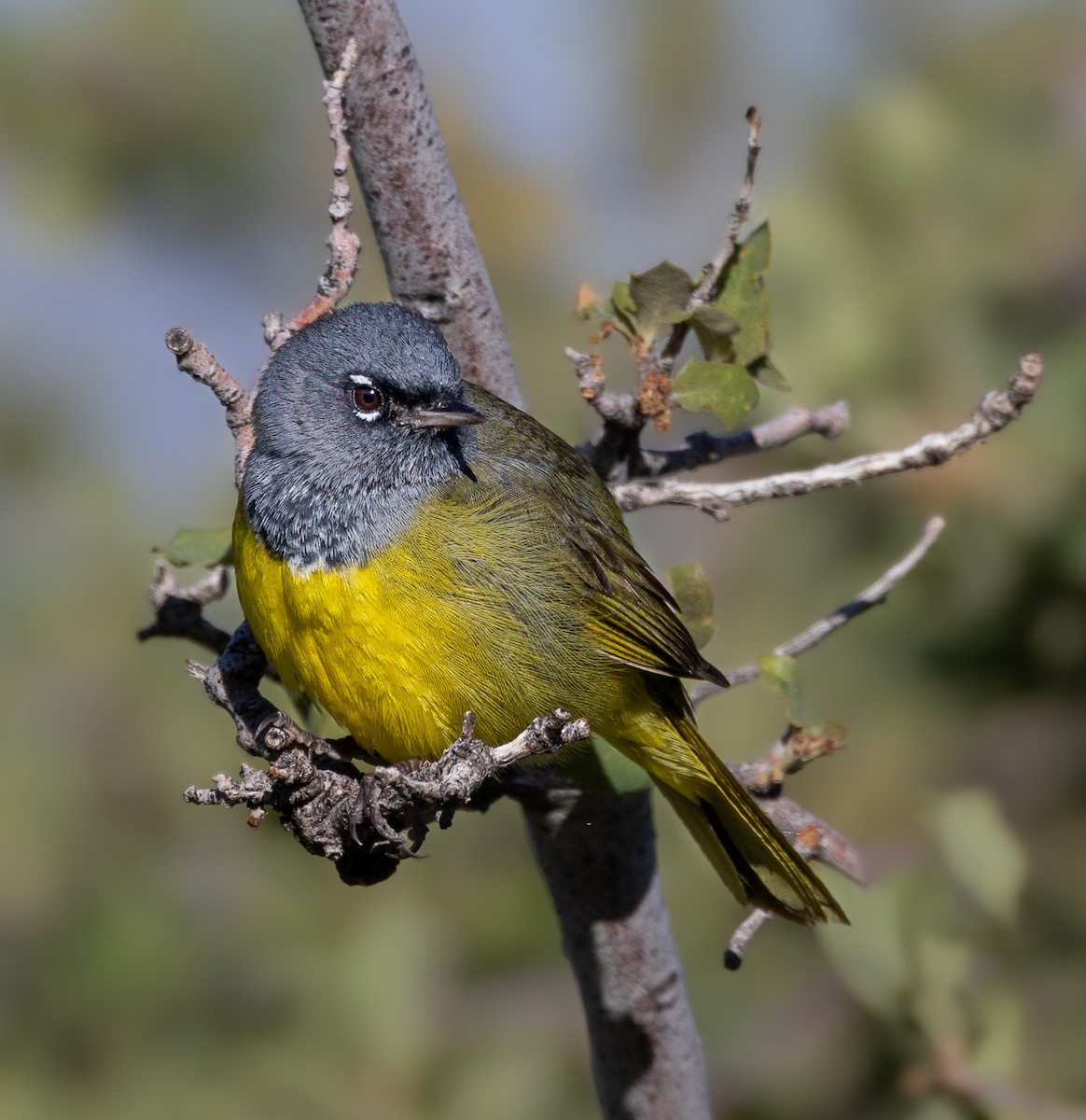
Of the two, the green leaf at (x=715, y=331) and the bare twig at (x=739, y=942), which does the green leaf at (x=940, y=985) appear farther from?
the green leaf at (x=715, y=331)

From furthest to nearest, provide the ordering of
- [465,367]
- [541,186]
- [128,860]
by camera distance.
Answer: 1. [541,186]
2. [128,860]
3. [465,367]

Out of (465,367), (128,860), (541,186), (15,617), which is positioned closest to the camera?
(465,367)

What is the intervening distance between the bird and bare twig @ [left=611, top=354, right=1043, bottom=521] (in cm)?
23

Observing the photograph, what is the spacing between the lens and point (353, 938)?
150 inches

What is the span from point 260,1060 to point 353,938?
0.37m

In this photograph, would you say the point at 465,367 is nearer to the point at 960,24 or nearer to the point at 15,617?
the point at 15,617

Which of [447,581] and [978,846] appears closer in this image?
[447,581]

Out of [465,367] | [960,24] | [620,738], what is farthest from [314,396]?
[960,24]

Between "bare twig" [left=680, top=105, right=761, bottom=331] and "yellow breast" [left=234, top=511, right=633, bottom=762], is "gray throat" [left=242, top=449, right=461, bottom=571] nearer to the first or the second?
"yellow breast" [left=234, top=511, right=633, bottom=762]

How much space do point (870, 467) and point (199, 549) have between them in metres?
1.33

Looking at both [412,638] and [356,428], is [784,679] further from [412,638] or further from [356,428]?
[356,428]

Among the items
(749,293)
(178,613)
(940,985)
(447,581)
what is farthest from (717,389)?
(940,985)

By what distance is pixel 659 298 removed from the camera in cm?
276

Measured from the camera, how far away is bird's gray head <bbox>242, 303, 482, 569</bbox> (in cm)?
290
